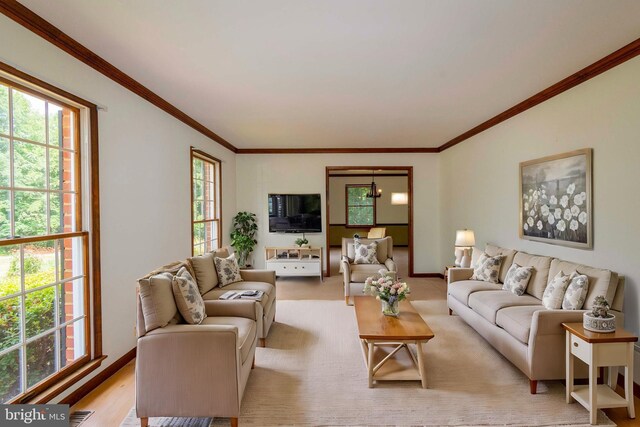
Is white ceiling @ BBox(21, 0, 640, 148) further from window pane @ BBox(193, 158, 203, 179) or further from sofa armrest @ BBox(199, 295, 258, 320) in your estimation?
sofa armrest @ BBox(199, 295, 258, 320)

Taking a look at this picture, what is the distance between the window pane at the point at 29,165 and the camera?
2.23 metres

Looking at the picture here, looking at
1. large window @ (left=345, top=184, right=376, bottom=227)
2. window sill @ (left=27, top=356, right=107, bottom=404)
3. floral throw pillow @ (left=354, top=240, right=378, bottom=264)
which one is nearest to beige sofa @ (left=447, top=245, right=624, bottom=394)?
floral throw pillow @ (left=354, top=240, right=378, bottom=264)

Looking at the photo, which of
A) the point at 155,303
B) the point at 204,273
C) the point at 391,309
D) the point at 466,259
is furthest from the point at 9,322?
the point at 466,259

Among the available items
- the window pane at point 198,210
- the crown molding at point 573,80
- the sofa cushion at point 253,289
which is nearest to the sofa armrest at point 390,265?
the sofa cushion at point 253,289

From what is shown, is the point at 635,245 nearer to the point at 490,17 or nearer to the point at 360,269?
the point at 490,17

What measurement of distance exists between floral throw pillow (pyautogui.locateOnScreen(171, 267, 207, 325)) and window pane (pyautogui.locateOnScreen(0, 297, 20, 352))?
934mm

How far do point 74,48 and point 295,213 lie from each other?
4711 mm

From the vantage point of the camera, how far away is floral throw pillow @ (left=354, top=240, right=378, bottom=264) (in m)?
5.49

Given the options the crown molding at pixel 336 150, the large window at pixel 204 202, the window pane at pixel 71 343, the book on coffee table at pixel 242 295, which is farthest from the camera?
the crown molding at pixel 336 150

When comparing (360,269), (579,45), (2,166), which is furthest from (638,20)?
(2,166)

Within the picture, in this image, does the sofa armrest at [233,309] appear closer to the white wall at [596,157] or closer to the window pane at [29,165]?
the window pane at [29,165]

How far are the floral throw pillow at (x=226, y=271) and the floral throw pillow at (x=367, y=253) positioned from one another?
2232 millimetres

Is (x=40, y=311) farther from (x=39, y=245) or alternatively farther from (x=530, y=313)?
(x=530, y=313)

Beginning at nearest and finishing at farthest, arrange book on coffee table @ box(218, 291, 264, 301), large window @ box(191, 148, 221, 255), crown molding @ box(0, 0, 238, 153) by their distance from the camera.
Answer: crown molding @ box(0, 0, 238, 153) → book on coffee table @ box(218, 291, 264, 301) → large window @ box(191, 148, 221, 255)
